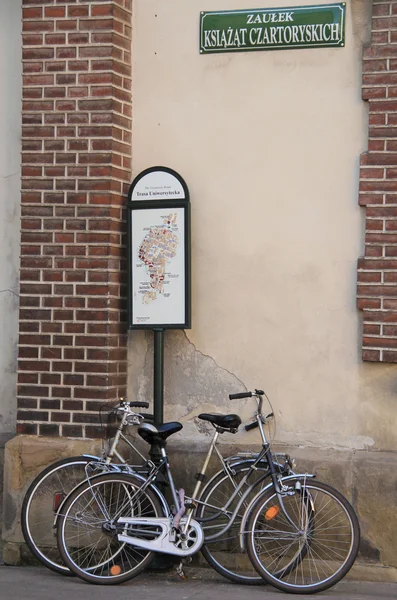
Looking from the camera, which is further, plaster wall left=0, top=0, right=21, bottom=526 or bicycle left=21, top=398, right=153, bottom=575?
plaster wall left=0, top=0, right=21, bottom=526

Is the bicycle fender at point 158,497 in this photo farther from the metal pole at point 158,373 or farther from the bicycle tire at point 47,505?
the metal pole at point 158,373

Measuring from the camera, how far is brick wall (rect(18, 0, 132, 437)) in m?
6.94

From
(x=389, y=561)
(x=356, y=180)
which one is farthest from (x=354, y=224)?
(x=389, y=561)

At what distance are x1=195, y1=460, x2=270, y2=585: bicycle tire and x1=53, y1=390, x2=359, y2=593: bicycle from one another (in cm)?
5

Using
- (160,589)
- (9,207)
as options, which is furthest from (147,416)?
(9,207)

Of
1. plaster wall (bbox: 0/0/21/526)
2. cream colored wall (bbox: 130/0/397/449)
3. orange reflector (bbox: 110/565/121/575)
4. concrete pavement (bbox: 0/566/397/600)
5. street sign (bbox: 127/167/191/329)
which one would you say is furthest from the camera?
plaster wall (bbox: 0/0/21/526)

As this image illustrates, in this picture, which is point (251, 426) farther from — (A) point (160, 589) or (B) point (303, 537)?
(A) point (160, 589)

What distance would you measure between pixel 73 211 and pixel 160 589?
2557 millimetres

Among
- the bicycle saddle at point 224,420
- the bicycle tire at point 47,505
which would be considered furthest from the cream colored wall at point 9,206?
the bicycle saddle at point 224,420

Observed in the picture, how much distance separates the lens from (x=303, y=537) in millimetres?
6297

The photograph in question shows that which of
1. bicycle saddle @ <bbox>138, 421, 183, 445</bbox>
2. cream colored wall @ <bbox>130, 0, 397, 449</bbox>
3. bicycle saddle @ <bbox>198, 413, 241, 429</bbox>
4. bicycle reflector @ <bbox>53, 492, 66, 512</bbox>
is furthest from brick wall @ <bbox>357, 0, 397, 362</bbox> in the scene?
bicycle reflector @ <bbox>53, 492, 66, 512</bbox>

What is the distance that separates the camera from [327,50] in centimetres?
679

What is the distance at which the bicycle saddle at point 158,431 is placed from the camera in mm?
6520

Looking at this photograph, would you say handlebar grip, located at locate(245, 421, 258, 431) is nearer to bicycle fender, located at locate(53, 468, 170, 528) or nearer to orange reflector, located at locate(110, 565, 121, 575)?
bicycle fender, located at locate(53, 468, 170, 528)
